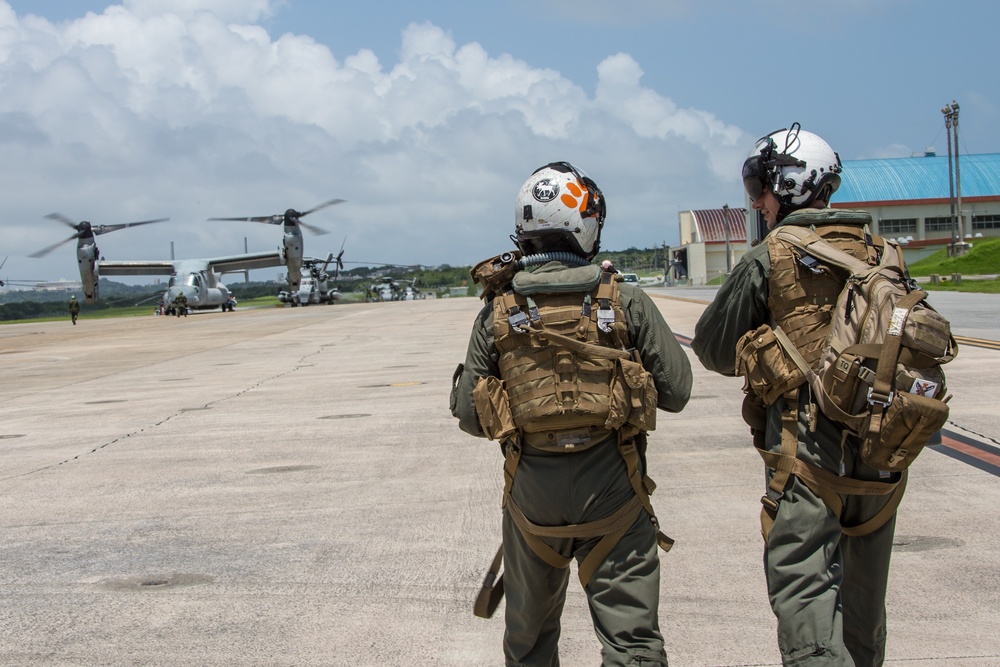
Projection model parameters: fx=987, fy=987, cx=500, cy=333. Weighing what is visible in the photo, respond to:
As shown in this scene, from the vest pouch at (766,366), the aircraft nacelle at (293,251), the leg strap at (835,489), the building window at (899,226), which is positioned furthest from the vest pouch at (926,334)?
the building window at (899,226)

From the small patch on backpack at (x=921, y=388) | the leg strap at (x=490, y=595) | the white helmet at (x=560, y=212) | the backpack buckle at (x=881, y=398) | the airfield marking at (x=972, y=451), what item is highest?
the white helmet at (x=560, y=212)

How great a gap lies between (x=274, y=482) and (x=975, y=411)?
22.2 feet

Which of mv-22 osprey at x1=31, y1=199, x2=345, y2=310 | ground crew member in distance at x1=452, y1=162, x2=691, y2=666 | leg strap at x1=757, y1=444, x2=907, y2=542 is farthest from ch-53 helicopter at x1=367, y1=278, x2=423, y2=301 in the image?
leg strap at x1=757, y1=444, x2=907, y2=542

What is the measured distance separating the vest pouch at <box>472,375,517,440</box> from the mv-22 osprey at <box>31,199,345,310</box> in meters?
61.9

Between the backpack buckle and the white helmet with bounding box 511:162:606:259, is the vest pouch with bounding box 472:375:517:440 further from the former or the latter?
the backpack buckle

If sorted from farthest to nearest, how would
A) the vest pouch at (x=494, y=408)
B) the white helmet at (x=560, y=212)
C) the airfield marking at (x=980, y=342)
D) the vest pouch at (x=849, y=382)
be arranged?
the airfield marking at (x=980, y=342) < the white helmet at (x=560, y=212) < the vest pouch at (x=494, y=408) < the vest pouch at (x=849, y=382)

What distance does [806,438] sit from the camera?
335cm

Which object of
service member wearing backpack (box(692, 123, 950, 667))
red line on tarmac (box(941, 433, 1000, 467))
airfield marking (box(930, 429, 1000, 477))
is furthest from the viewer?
red line on tarmac (box(941, 433, 1000, 467))

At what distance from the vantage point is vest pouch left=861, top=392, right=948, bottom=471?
2.98 meters

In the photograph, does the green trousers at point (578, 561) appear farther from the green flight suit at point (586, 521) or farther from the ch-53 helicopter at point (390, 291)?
the ch-53 helicopter at point (390, 291)

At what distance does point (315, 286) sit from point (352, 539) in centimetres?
7794

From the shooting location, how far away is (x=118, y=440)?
10398mm

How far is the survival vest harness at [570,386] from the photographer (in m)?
3.24

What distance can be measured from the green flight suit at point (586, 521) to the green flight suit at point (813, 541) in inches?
7.3
